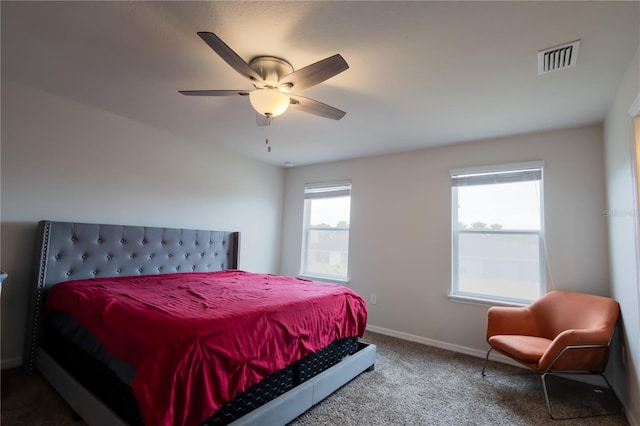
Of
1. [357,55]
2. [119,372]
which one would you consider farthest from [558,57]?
[119,372]

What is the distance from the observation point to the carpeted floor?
2000 millimetres

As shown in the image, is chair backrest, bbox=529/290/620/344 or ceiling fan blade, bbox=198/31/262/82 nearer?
ceiling fan blade, bbox=198/31/262/82

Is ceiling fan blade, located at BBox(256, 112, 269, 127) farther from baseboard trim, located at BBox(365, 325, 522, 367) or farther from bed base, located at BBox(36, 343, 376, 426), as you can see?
baseboard trim, located at BBox(365, 325, 522, 367)

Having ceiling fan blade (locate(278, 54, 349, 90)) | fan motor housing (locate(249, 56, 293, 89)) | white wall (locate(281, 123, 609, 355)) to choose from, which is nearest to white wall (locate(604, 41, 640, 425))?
white wall (locate(281, 123, 609, 355))

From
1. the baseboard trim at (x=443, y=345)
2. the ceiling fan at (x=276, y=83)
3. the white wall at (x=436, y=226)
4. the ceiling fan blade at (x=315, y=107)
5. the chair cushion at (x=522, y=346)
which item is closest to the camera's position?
the ceiling fan at (x=276, y=83)

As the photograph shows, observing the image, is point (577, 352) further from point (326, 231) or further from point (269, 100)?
point (326, 231)

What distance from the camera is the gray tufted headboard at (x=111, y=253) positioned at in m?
2.48

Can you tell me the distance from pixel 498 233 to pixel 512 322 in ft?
3.11

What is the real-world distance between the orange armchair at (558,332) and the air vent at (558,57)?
72.5 inches

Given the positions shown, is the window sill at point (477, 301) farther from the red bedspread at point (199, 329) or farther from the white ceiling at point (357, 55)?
the white ceiling at point (357, 55)

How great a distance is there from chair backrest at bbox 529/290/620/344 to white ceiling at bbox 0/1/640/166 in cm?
161

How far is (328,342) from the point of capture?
7.56ft

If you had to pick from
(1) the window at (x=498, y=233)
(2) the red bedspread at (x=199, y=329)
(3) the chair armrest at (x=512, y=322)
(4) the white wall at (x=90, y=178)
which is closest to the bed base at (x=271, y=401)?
(2) the red bedspread at (x=199, y=329)

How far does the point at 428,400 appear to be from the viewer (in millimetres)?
2297
